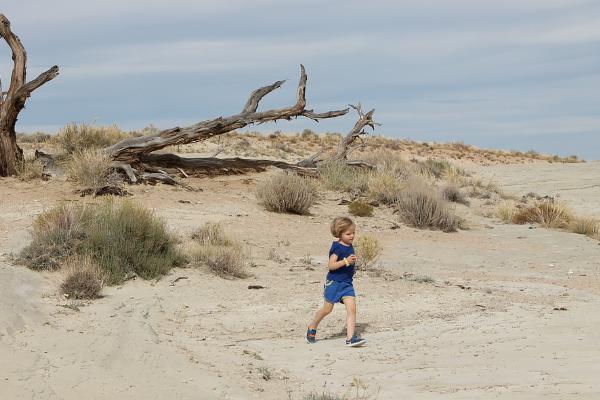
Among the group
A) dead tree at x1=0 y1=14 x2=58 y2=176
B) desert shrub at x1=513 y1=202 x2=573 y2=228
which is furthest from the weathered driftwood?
desert shrub at x1=513 y1=202 x2=573 y2=228

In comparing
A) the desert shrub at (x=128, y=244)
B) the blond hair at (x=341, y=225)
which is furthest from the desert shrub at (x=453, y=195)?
the blond hair at (x=341, y=225)

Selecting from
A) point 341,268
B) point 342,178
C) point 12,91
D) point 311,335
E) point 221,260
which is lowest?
point 311,335

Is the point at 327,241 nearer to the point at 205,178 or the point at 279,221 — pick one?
the point at 279,221

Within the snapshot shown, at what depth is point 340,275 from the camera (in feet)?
30.3

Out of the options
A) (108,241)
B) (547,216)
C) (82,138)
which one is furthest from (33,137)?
(108,241)

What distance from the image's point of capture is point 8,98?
1977 centimetres

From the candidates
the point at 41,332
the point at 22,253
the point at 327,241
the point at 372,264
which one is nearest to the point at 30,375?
the point at 41,332

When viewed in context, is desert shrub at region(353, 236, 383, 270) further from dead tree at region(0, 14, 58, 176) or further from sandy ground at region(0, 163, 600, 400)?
dead tree at region(0, 14, 58, 176)

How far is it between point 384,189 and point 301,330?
11432 mm

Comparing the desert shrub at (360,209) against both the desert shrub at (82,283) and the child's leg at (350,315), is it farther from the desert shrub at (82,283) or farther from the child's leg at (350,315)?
the child's leg at (350,315)

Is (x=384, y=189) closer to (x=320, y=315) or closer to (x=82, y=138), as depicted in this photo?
(x=82, y=138)

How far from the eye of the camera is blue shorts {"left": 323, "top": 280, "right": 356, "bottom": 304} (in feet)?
30.0

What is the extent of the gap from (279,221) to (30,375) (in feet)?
35.0

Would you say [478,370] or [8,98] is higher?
[8,98]
